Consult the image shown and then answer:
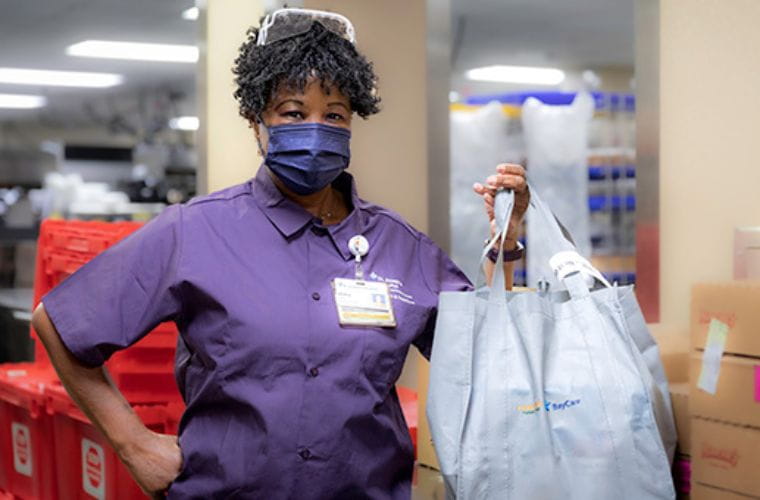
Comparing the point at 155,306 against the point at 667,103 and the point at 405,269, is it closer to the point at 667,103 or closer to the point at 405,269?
the point at 405,269

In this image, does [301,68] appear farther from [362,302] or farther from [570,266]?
[570,266]

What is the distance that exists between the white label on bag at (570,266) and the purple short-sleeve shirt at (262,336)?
255 mm

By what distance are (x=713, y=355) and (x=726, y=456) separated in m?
0.18

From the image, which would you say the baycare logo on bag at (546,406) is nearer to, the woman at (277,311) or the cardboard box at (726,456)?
the woman at (277,311)

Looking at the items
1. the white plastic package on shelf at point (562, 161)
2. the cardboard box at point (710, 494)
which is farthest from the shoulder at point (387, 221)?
the white plastic package on shelf at point (562, 161)

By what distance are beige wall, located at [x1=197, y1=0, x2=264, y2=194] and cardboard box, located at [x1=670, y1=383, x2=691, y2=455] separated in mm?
1717

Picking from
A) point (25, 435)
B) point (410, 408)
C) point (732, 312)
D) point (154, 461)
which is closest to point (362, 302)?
point (154, 461)

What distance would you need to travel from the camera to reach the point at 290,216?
5.92ft

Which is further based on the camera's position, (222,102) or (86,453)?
(222,102)

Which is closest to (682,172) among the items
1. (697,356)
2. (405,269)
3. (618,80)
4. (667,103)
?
(667,103)

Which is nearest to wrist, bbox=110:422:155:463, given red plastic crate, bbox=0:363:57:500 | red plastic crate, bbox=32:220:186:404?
red plastic crate, bbox=32:220:186:404

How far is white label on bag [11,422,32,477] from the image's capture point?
11.8 feet

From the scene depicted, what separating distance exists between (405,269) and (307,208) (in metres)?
0.21

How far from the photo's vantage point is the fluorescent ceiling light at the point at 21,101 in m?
14.8
